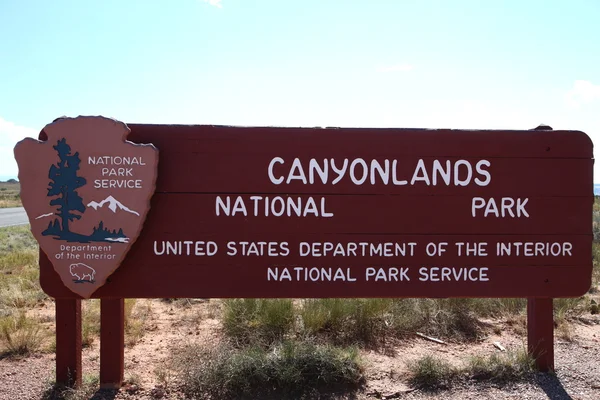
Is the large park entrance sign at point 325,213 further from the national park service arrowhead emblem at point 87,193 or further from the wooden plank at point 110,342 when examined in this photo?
the wooden plank at point 110,342

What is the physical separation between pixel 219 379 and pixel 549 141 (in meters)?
3.42

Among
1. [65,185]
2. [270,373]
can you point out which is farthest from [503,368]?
[65,185]

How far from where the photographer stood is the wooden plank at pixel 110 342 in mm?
3721

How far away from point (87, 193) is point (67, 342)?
1.26 metres

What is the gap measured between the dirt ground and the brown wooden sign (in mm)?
778

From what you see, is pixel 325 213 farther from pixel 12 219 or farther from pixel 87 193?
pixel 12 219

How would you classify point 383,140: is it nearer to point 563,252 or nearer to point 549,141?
point 549,141

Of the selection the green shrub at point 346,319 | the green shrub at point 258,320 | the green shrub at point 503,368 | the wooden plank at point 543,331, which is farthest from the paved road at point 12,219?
the wooden plank at point 543,331

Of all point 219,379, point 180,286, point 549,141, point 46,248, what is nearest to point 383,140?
point 549,141

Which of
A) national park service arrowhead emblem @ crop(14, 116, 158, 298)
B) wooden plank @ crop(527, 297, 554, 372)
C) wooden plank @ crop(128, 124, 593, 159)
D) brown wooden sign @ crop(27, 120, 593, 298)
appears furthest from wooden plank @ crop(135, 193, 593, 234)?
wooden plank @ crop(527, 297, 554, 372)

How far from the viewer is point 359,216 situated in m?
3.73

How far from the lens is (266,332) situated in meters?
5.16

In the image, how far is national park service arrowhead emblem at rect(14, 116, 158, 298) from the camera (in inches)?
136

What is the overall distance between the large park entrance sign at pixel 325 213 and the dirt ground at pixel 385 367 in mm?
778
